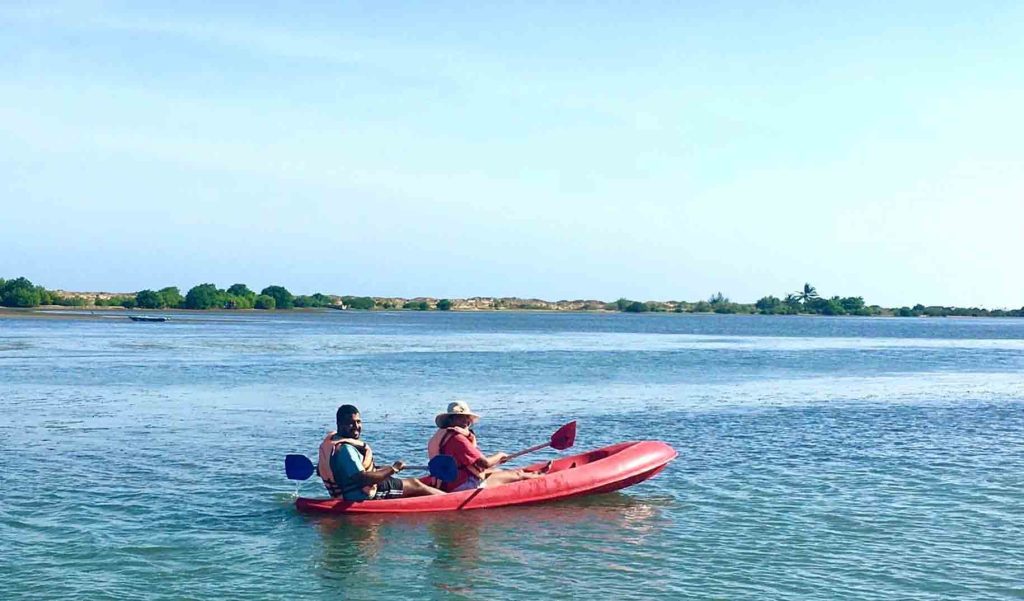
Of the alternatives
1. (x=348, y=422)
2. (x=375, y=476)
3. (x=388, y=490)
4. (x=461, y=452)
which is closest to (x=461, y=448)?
(x=461, y=452)

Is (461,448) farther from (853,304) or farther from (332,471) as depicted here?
(853,304)

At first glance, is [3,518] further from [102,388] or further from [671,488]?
[102,388]

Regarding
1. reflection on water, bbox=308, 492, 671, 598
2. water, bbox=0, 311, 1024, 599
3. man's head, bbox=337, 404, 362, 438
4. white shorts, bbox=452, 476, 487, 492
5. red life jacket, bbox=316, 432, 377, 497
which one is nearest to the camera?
water, bbox=0, 311, 1024, 599

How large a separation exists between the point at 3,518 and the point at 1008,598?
10.7 meters

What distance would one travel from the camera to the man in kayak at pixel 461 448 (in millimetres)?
13648

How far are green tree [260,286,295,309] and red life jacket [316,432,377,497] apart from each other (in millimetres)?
138727

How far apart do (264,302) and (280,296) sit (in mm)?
6587

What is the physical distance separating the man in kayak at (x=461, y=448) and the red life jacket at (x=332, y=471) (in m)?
0.83

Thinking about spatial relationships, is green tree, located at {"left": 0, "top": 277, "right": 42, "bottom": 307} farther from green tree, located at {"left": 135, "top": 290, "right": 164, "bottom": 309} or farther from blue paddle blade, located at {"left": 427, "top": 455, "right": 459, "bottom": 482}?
blue paddle blade, located at {"left": 427, "top": 455, "right": 459, "bottom": 482}

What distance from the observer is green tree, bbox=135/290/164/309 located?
129 m

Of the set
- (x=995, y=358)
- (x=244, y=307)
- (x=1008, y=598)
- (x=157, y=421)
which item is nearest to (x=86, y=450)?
(x=157, y=421)

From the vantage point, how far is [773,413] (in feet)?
82.1

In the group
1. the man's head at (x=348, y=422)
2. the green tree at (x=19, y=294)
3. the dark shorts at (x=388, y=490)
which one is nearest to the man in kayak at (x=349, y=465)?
the man's head at (x=348, y=422)

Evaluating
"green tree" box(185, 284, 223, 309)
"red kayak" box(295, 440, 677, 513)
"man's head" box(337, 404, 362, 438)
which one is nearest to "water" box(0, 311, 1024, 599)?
"red kayak" box(295, 440, 677, 513)
